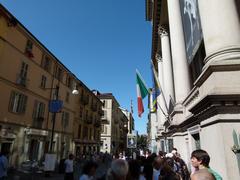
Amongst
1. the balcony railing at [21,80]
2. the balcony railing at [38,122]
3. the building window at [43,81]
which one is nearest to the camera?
the balcony railing at [21,80]

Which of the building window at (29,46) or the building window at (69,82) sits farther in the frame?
the building window at (69,82)

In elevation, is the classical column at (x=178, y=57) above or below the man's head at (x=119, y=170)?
above

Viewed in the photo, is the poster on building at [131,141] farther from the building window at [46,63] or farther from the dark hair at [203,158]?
the building window at [46,63]

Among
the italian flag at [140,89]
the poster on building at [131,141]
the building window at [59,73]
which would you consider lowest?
the poster on building at [131,141]

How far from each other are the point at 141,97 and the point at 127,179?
988 centimetres

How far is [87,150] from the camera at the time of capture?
38.5 m

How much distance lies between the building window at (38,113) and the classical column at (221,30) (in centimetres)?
2015

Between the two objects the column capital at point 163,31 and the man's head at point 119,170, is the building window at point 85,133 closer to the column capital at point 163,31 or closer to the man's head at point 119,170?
the column capital at point 163,31

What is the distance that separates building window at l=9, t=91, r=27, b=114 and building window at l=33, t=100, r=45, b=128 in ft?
6.39

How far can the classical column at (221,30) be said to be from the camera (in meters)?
4.31

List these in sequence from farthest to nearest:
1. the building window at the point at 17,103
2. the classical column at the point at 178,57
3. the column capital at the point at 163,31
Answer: the building window at the point at 17,103 → the column capital at the point at 163,31 → the classical column at the point at 178,57

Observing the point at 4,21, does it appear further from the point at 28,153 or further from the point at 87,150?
the point at 87,150

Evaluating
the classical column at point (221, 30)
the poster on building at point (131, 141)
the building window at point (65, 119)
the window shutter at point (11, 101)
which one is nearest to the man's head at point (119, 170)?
the classical column at point (221, 30)

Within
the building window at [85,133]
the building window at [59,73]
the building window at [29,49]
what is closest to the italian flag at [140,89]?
the building window at [29,49]
